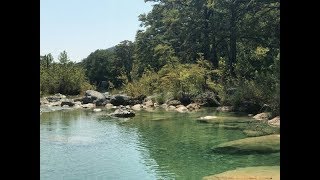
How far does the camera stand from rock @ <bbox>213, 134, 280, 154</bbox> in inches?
348

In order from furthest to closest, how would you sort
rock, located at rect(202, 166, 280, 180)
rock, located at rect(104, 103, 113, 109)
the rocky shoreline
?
1. rock, located at rect(104, 103, 113, 109)
2. the rocky shoreline
3. rock, located at rect(202, 166, 280, 180)

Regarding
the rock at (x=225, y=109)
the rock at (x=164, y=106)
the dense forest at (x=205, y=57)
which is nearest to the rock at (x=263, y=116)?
the dense forest at (x=205, y=57)

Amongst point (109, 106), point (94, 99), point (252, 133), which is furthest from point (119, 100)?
point (252, 133)

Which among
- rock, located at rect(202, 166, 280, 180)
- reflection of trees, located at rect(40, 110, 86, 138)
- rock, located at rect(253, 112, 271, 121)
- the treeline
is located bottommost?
rock, located at rect(202, 166, 280, 180)

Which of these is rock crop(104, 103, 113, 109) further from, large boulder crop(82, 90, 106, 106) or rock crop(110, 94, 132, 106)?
large boulder crop(82, 90, 106, 106)

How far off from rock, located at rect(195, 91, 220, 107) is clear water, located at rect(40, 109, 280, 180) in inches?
170

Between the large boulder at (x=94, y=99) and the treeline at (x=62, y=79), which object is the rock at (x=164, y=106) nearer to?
the large boulder at (x=94, y=99)

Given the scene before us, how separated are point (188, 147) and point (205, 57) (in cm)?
1577

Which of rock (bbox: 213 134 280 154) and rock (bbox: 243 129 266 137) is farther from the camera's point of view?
rock (bbox: 243 129 266 137)

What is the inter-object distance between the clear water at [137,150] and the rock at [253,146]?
0.27m

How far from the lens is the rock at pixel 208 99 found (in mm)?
19745

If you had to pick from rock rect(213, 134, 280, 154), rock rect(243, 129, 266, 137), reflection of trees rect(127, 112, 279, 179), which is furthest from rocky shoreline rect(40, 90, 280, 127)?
rock rect(213, 134, 280, 154)
